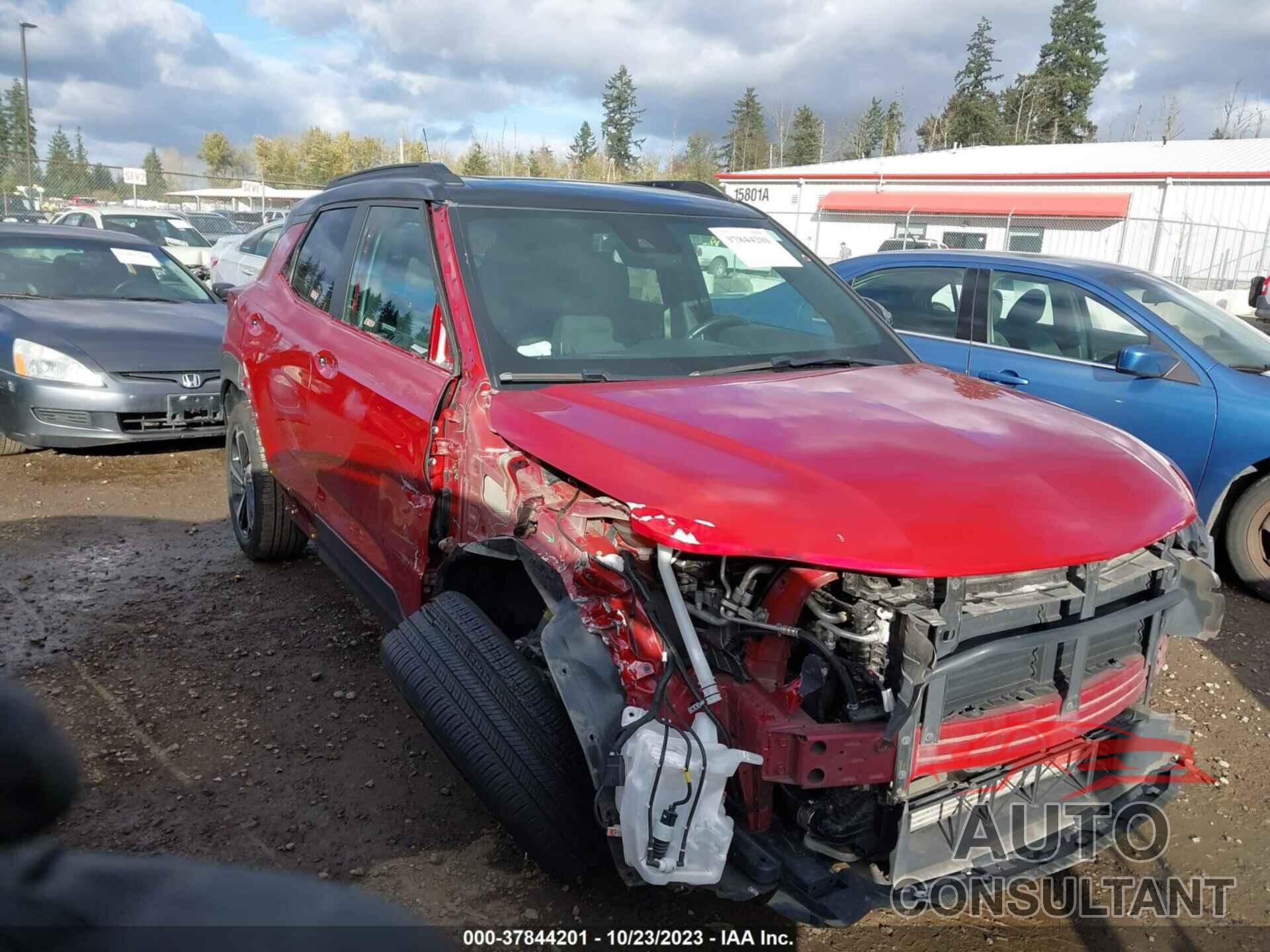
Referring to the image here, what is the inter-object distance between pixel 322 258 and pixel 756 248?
201 cm

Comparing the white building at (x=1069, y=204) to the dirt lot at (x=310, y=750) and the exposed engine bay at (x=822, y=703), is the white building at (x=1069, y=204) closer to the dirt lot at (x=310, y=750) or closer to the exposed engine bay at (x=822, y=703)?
the dirt lot at (x=310, y=750)

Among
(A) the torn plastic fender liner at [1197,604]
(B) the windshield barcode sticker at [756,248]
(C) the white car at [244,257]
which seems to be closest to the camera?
(A) the torn plastic fender liner at [1197,604]

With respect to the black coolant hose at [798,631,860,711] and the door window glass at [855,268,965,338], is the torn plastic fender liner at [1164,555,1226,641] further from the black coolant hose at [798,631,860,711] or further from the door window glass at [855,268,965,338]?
the door window glass at [855,268,965,338]

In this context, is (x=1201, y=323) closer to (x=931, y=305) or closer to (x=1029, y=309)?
(x=1029, y=309)

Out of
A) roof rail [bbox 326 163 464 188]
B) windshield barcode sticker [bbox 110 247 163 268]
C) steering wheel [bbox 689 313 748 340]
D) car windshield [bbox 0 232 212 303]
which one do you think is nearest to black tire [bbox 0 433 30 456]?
→ car windshield [bbox 0 232 212 303]

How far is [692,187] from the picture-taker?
455cm

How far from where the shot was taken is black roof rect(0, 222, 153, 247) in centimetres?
792

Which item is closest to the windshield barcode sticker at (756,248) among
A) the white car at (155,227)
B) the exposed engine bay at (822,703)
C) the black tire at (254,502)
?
the exposed engine bay at (822,703)

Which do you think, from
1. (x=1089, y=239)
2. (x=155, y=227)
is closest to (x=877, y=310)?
(x=155, y=227)

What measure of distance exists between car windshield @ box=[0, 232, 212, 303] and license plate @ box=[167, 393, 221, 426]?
1.70 metres

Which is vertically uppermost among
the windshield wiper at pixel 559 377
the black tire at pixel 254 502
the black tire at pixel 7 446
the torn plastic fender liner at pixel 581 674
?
the windshield wiper at pixel 559 377

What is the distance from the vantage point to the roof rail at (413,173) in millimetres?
3613

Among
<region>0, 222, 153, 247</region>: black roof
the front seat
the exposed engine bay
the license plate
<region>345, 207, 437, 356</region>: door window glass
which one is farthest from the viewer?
<region>0, 222, 153, 247</region>: black roof

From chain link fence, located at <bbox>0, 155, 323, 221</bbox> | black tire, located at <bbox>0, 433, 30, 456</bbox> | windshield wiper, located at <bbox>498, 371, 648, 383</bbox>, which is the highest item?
chain link fence, located at <bbox>0, 155, 323, 221</bbox>
